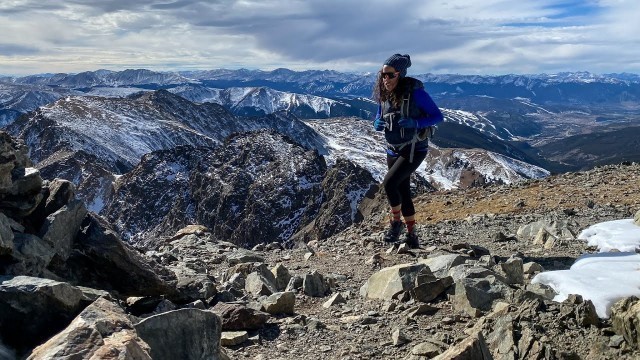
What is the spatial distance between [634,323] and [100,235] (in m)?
8.07

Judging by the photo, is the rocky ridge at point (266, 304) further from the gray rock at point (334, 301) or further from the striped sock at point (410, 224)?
the striped sock at point (410, 224)

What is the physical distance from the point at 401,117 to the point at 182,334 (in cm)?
769

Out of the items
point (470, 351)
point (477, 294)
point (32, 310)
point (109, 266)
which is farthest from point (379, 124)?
point (32, 310)

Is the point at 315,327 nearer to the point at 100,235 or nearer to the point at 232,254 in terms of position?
the point at 100,235

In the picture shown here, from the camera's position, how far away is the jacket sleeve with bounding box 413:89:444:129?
1214cm

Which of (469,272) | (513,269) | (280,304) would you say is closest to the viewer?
(280,304)

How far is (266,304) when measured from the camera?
31.2 feet

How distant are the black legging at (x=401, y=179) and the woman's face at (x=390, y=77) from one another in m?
1.73

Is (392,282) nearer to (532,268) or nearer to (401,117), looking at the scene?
(532,268)

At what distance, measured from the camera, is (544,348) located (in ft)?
23.2

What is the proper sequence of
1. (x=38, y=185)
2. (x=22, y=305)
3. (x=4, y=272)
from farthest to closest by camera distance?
(x=38, y=185)
(x=4, y=272)
(x=22, y=305)

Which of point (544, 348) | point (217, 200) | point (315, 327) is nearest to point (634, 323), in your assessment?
point (544, 348)

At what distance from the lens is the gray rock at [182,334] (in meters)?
6.15

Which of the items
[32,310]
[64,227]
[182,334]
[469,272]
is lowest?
[469,272]
